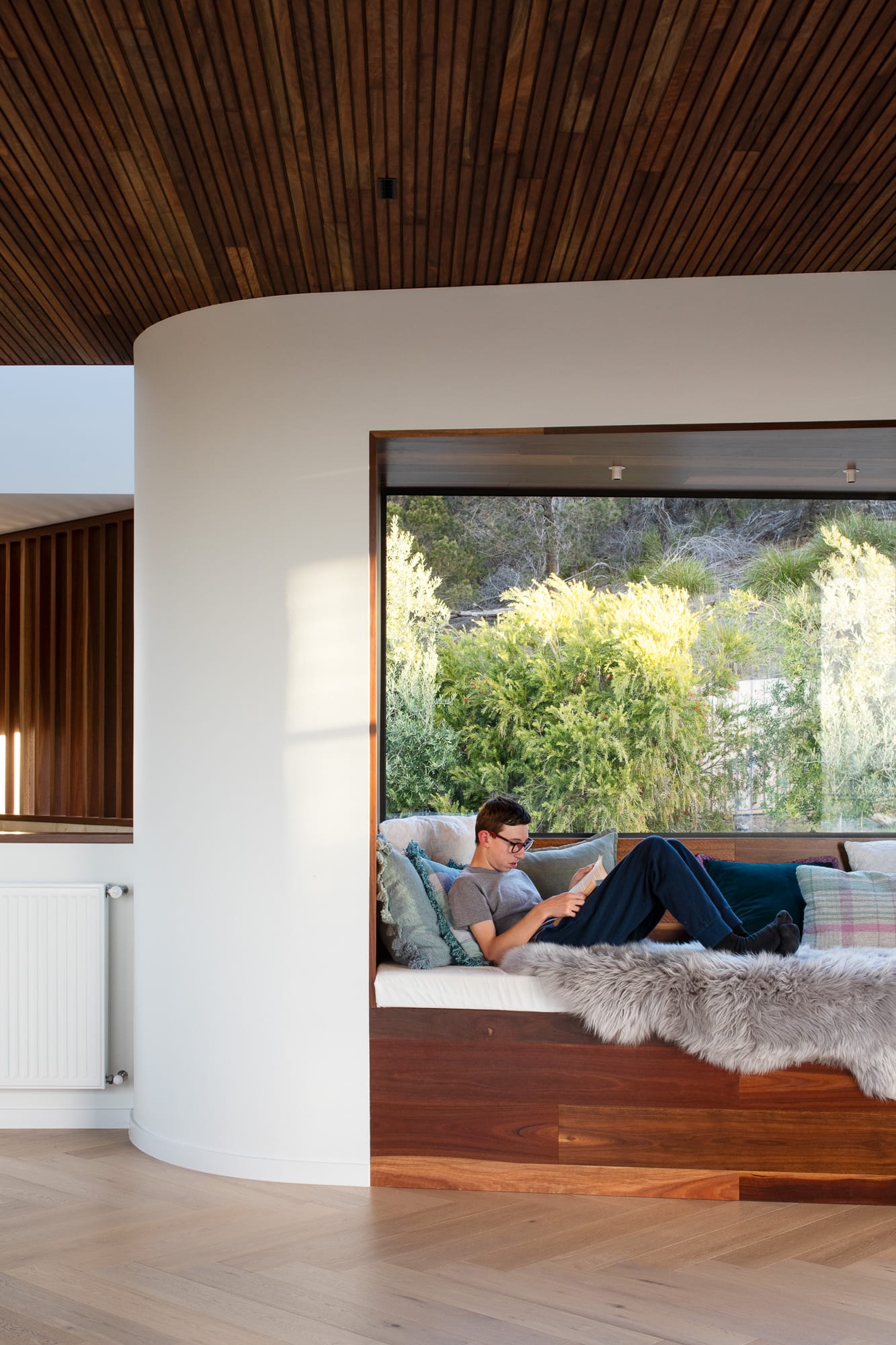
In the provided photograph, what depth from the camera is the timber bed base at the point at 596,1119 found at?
3705 millimetres

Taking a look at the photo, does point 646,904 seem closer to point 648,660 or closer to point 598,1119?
point 598,1119

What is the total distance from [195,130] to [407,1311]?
2.93 meters

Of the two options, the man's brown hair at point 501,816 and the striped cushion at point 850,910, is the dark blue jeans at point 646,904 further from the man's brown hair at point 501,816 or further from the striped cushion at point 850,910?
the striped cushion at point 850,910

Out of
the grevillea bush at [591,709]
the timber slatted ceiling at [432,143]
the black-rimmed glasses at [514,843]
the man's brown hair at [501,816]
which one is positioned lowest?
the black-rimmed glasses at [514,843]

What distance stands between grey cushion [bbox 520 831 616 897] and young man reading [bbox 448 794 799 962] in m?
0.57

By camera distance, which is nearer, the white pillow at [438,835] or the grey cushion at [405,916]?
the grey cushion at [405,916]

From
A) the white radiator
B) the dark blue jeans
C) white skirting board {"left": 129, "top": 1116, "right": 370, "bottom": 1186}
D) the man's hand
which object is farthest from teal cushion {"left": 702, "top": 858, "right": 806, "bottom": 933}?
the white radiator

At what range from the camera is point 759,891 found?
4.89 metres

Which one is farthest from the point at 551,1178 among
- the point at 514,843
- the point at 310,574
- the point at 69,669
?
the point at 69,669

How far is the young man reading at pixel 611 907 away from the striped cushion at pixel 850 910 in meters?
0.57

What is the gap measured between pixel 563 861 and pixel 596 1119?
1304 millimetres

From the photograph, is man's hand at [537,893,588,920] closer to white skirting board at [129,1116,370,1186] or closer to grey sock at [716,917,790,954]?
grey sock at [716,917,790,954]

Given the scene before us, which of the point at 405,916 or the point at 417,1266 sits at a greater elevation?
the point at 405,916

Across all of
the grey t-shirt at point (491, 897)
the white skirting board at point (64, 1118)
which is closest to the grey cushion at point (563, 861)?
the grey t-shirt at point (491, 897)
